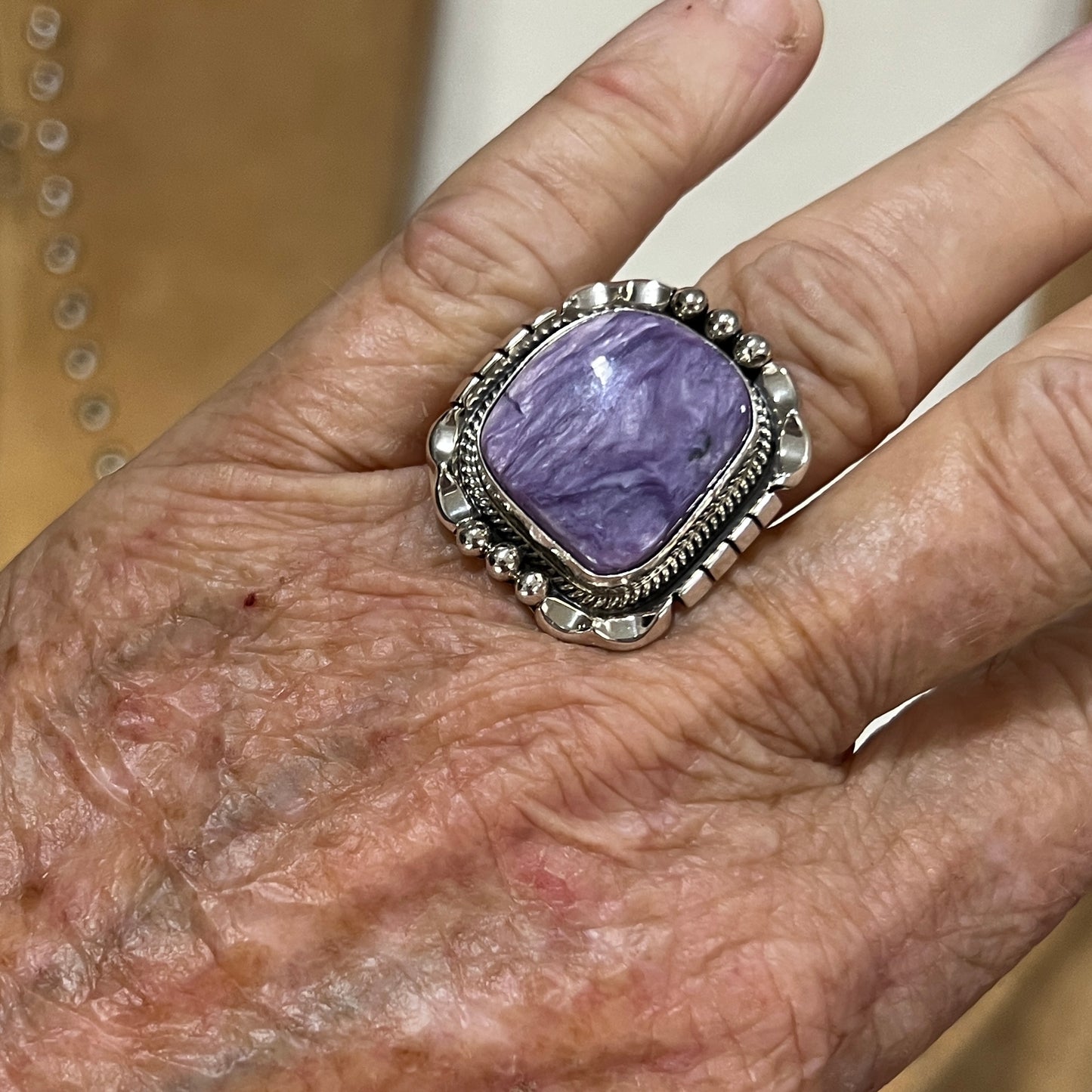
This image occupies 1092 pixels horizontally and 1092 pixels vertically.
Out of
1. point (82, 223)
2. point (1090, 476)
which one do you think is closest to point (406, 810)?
point (1090, 476)

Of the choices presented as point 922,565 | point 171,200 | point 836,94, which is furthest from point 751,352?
point 836,94

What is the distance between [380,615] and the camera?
597mm

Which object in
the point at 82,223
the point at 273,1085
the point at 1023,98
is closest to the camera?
the point at 273,1085

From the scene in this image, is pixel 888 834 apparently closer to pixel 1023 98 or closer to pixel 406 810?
pixel 406 810

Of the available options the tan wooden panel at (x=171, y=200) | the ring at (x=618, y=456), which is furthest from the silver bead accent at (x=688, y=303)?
the tan wooden panel at (x=171, y=200)

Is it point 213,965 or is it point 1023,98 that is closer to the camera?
point 213,965

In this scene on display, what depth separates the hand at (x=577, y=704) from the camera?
1.73 feet

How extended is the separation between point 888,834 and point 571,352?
0.27m

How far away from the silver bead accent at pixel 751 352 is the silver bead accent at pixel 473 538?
15 cm

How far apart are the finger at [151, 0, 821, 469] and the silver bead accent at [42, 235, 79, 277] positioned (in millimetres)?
425

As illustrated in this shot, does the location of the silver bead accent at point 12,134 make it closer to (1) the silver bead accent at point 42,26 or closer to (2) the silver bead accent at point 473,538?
(1) the silver bead accent at point 42,26

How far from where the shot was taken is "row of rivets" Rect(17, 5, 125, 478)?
91 cm

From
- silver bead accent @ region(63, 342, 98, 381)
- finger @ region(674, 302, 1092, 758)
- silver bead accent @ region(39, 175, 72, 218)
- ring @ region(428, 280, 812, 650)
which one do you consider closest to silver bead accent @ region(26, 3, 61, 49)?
silver bead accent @ region(39, 175, 72, 218)

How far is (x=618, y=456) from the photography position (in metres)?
0.55
